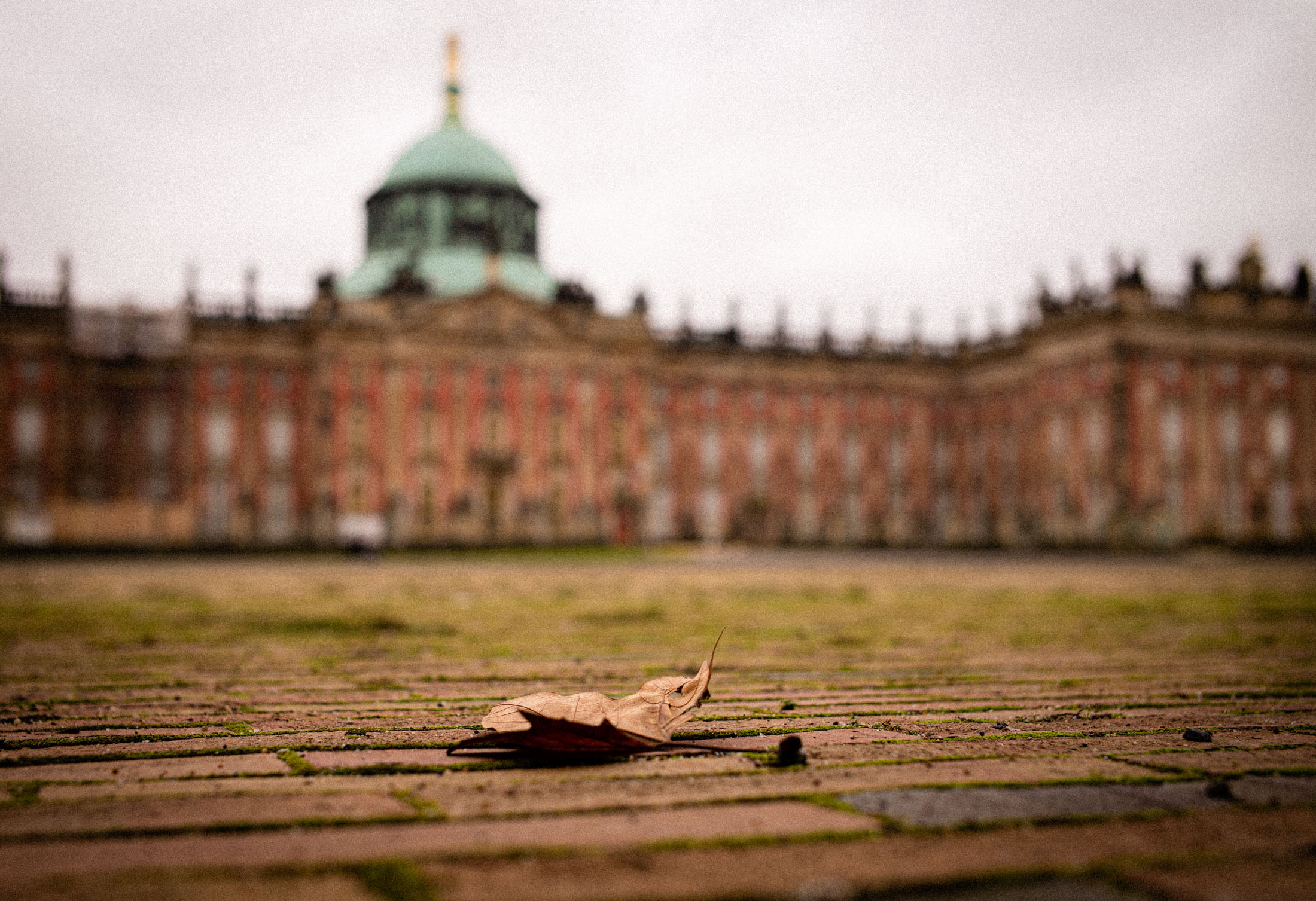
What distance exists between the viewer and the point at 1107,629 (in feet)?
28.9

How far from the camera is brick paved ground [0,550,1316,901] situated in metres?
2.31

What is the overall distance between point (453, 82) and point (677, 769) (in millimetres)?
61716

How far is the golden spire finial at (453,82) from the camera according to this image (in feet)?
197

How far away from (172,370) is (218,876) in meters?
50.8

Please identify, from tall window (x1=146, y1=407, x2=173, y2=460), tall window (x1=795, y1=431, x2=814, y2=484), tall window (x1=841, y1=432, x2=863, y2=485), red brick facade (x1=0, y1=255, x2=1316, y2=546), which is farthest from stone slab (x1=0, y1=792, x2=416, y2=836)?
tall window (x1=841, y1=432, x2=863, y2=485)

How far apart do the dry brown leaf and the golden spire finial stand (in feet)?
197

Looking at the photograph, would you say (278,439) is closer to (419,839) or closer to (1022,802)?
(419,839)

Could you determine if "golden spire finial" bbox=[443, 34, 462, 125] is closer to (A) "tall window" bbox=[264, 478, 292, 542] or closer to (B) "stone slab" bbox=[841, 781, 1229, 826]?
(A) "tall window" bbox=[264, 478, 292, 542]

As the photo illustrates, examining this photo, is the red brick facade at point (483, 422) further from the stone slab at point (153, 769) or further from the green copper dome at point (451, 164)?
the stone slab at point (153, 769)

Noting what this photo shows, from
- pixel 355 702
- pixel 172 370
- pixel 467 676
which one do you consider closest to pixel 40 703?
pixel 355 702

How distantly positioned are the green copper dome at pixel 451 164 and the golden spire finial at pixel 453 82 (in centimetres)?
254

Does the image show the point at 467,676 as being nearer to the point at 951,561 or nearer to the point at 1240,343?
the point at 951,561

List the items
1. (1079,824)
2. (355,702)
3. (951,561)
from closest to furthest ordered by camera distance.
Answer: (1079,824), (355,702), (951,561)

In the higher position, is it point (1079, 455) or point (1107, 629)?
point (1079, 455)
